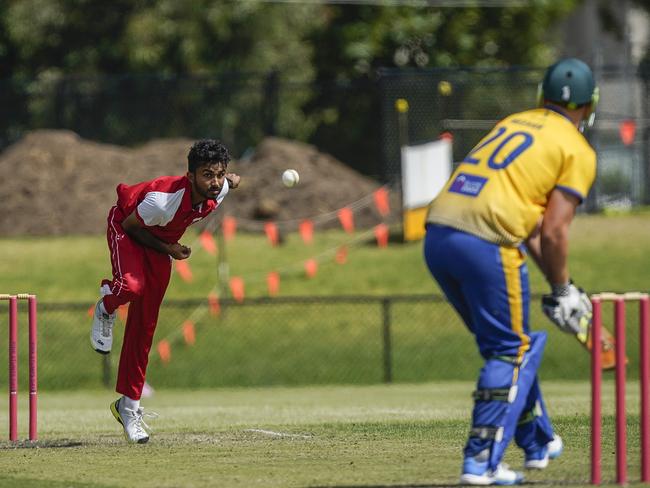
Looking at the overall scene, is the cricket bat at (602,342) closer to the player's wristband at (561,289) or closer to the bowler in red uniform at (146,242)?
the player's wristband at (561,289)

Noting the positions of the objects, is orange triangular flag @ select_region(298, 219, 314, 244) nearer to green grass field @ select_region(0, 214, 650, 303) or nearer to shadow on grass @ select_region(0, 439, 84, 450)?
green grass field @ select_region(0, 214, 650, 303)

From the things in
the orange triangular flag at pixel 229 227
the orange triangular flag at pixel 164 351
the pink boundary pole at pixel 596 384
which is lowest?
the orange triangular flag at pixel 164 351

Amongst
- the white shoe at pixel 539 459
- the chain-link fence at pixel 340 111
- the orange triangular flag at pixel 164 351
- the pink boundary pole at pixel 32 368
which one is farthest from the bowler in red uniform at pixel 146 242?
the chain-link fence at pixel 340 111

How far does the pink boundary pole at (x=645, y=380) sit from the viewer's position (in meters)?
6.88

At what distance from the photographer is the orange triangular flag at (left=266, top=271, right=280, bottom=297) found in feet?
71.4

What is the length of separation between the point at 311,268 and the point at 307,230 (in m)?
1.74

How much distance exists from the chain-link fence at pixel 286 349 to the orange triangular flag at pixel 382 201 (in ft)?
14.5

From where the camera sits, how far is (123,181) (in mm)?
26328

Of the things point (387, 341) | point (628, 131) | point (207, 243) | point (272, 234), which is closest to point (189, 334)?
point (207, 243)

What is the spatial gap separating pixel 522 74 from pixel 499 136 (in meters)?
19.1

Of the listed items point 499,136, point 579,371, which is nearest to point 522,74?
point 579,371

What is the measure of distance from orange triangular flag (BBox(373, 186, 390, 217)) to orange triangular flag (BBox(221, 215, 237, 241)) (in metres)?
2.52

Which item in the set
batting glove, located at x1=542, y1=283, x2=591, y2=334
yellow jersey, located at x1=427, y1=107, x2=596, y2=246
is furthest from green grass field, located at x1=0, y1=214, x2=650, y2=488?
yellow jersey, located at x1=427, y1=107, x2=596, y2=246

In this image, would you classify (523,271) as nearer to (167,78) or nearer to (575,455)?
(575,455)
